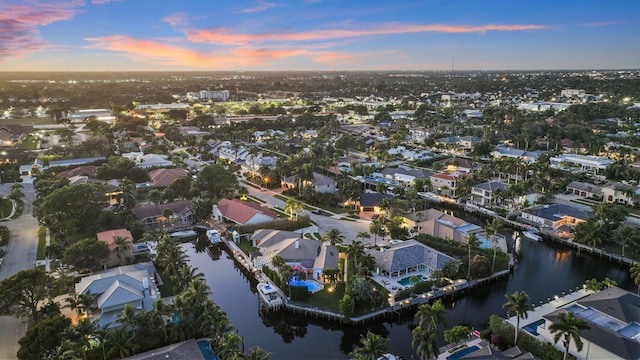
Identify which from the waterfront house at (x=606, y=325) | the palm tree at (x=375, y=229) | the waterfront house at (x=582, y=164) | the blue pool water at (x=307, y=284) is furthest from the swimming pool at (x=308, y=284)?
the waterfront house at (x=582, y=164)

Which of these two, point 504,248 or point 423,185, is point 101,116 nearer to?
point 423,185

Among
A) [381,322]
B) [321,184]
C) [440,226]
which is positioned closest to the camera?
[381,322]

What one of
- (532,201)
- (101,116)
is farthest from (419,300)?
(101,116)

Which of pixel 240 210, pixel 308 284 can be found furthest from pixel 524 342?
pixel 240 210

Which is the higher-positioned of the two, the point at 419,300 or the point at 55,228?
the point at 55,228

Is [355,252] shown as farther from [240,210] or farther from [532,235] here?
[532,235]

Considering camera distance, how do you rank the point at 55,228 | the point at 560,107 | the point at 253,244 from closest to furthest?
the point at 55,228
the point at 253,244
the point at 560,107

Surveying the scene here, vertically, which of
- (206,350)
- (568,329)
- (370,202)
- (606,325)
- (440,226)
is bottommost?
(206,350)
